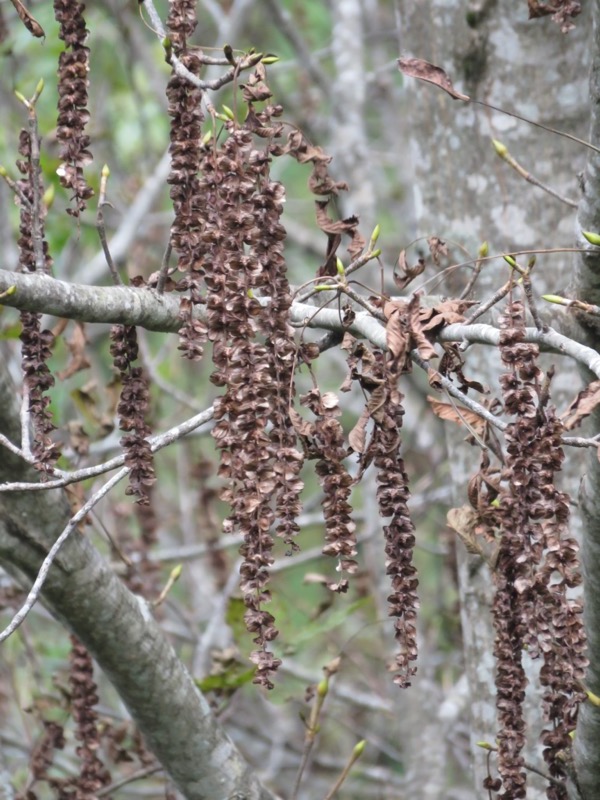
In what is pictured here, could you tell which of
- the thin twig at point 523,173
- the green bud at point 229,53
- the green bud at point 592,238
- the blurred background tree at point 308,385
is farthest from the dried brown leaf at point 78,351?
the green bud at point 592,238

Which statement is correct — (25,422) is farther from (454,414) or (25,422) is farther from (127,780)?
(127,780)

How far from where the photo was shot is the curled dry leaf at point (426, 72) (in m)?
1.67

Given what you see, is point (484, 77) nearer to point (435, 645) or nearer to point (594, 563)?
point (594, 563)

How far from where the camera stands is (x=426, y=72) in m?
1.69

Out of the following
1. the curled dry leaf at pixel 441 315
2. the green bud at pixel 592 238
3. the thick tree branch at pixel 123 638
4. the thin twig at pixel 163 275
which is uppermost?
the green bud at pixel 592 238

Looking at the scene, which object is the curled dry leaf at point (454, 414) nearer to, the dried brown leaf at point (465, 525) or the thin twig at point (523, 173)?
Result: the dried brown leaf at point (465, 525)

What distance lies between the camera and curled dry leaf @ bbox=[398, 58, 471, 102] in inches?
65.7

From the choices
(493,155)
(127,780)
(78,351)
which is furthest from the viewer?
(493,155)

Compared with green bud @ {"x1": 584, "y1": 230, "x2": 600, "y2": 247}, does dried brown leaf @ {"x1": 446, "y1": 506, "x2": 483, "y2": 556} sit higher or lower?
lower

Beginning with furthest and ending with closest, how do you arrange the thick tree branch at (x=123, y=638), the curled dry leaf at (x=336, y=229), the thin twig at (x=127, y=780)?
the thin twig at (x=127, y=780) < the thick tree branch at (x=123, y=638) < the curled dry leaf at (x=336, y=229)

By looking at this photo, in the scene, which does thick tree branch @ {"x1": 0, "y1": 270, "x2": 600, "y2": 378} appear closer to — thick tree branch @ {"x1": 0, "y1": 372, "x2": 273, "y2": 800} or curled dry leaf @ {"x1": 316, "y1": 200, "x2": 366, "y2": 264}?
curled dry leaf @ {"x1": 316, "y1": 200, "x2": 366, "y2": 264}

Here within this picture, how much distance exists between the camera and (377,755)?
16.9ft

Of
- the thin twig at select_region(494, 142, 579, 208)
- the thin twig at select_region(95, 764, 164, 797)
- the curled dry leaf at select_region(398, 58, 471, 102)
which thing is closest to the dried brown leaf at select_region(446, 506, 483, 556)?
the thin twig at select_region(494, 142, 579, 208)

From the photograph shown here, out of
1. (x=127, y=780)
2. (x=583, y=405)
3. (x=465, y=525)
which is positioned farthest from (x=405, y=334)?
(x=127, y=780)
